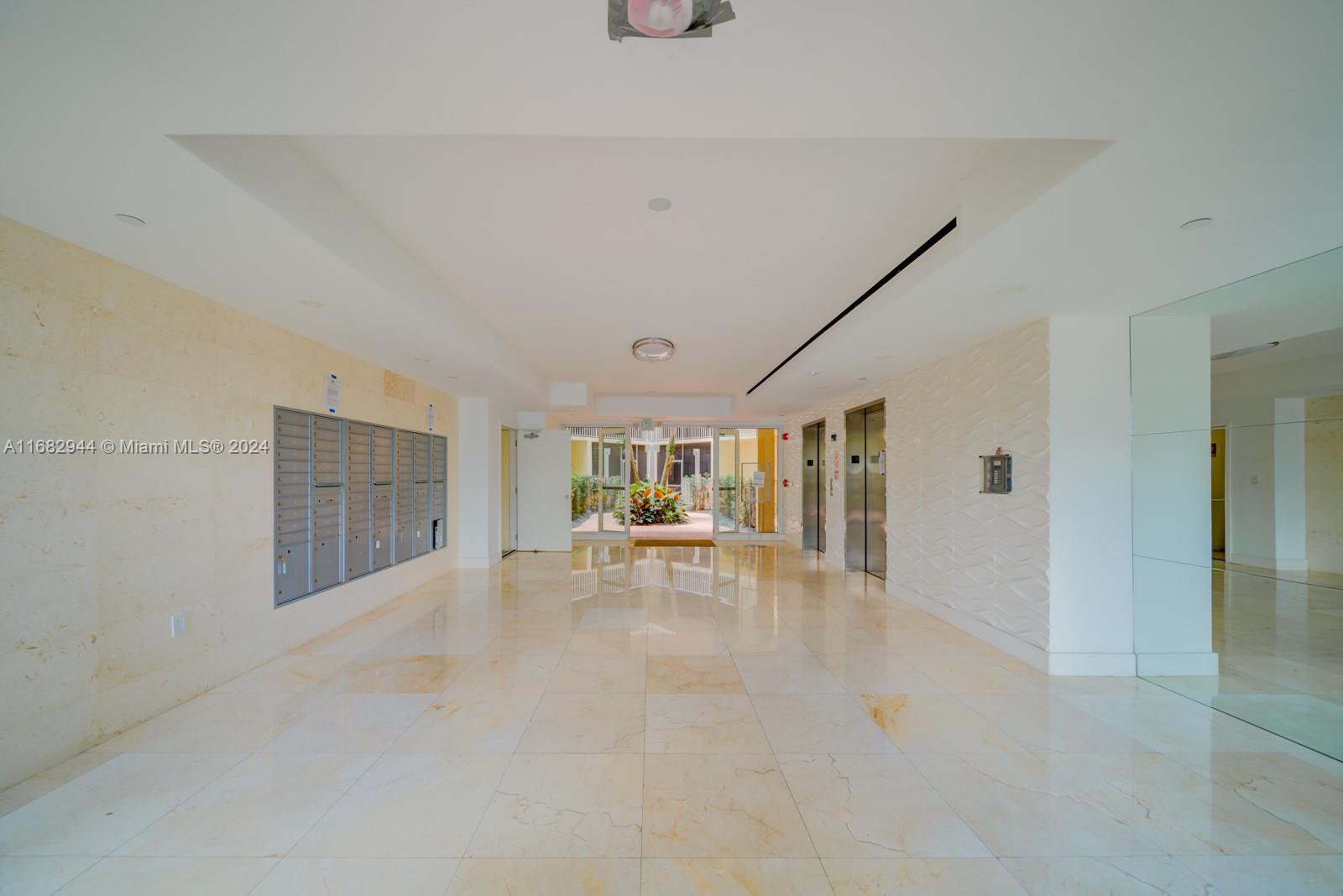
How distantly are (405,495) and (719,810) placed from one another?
4.90 meters

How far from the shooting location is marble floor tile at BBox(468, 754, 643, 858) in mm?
1916

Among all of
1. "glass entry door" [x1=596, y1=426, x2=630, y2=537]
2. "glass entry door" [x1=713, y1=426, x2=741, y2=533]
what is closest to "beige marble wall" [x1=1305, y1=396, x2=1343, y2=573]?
"glass entry door" [x1=713, y1=426, x2=741, y2=533]

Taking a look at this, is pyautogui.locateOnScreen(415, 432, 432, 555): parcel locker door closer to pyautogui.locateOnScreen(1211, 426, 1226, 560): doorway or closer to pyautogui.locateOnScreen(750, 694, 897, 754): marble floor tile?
pyautogui.locateOnScreen(750, 694, 897, 754): marble floor tile

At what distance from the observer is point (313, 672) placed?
3.56 m

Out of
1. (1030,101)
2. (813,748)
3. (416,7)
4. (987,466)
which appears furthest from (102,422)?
(987,466)

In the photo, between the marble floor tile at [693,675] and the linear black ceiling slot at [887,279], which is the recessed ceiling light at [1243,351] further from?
the marble floor tile at [693,675]

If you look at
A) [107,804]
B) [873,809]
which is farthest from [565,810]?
[107,804]

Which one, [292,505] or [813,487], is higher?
[292,505]

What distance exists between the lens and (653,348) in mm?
5637

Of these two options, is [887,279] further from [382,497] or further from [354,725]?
[382,497]

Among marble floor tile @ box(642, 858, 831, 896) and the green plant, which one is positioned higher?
the green plant

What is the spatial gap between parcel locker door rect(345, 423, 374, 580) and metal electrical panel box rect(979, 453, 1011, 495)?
17.7ft

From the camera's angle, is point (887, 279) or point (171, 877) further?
point (887, 279)

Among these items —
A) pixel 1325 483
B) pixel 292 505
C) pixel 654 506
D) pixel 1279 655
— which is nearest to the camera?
pixel 1325 483
